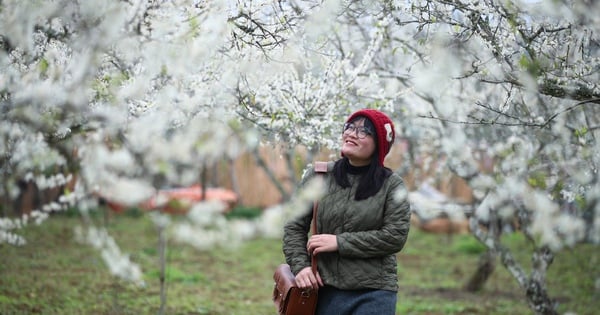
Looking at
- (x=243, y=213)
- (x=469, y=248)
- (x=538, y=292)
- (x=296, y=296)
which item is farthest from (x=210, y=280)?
(x=243, y=213)

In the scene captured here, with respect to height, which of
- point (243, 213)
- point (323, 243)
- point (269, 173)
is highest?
point (269, 173)

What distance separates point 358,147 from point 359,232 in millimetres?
440

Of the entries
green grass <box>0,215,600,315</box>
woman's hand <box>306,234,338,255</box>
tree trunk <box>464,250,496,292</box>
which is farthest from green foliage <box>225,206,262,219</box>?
woman's hand <box>306,234,338,255</box>

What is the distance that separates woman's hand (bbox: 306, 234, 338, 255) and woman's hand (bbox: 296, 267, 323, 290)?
111 millimetres

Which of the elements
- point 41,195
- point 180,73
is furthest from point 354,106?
point 41,195

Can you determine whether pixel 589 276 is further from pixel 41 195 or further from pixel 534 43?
pixel 41 195

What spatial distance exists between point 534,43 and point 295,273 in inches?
78.2

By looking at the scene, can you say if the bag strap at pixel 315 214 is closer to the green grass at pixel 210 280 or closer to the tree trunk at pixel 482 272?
the green grass at pixel 210 280

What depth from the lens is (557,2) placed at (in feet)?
11.9

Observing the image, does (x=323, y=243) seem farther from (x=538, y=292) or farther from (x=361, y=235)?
(x=538, y=292)

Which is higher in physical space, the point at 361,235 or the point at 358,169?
the point at 358,169

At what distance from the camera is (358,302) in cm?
365

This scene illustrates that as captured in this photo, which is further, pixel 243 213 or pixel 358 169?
pixel 243 213

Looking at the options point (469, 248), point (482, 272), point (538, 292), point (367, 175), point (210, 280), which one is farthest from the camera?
point (469, 248)
